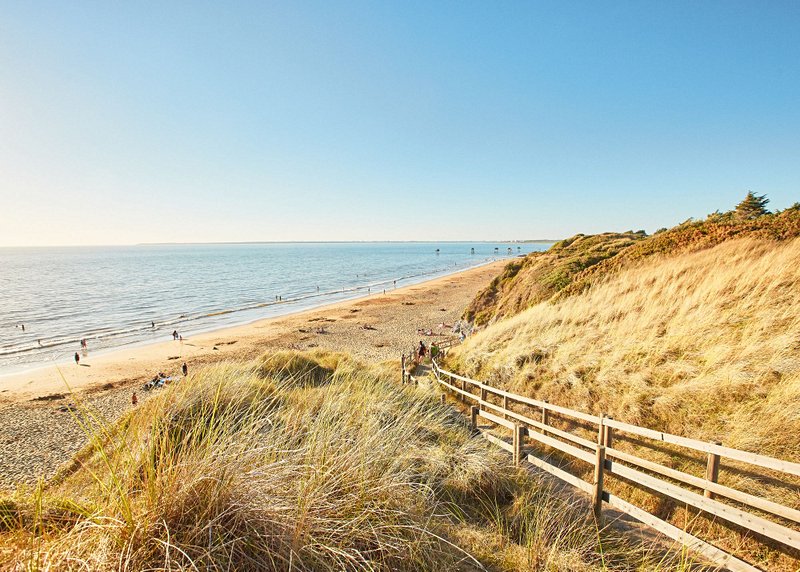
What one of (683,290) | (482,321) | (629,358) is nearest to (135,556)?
(629,358)

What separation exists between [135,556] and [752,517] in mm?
5177

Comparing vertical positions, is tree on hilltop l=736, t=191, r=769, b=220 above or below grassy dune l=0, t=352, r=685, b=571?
above

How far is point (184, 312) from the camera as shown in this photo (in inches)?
1686

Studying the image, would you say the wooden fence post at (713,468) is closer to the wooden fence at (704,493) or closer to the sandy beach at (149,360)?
the wooden fence at (704,493)

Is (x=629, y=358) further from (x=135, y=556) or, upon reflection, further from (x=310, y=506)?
(x=135, y=556)

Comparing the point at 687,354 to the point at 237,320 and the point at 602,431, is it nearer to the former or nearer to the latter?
the point at 602,431

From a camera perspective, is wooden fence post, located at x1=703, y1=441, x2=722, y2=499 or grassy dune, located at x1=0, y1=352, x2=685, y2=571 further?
wooden fence post, located at x1=703, y1=441, x2=722, y2=499

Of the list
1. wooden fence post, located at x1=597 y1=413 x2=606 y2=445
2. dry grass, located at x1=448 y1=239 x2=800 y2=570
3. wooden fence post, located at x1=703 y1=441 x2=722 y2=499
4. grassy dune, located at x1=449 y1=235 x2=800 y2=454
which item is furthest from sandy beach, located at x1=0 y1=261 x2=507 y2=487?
grassy dune, located at x1=449 y1=235 x2=800 y2=454

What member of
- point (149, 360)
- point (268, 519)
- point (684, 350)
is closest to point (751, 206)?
point (684, 350)

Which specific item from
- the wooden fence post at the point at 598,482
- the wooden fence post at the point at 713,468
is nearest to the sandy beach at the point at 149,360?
the wooden fence post at the point at 598,482

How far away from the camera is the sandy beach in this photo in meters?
14.3

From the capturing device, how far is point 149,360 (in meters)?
25.8

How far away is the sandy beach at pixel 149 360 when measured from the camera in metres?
14.3

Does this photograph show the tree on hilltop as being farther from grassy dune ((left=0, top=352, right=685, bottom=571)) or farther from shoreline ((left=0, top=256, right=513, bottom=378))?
shoreline ((left=0, top=256, right=513, bottom=378))
